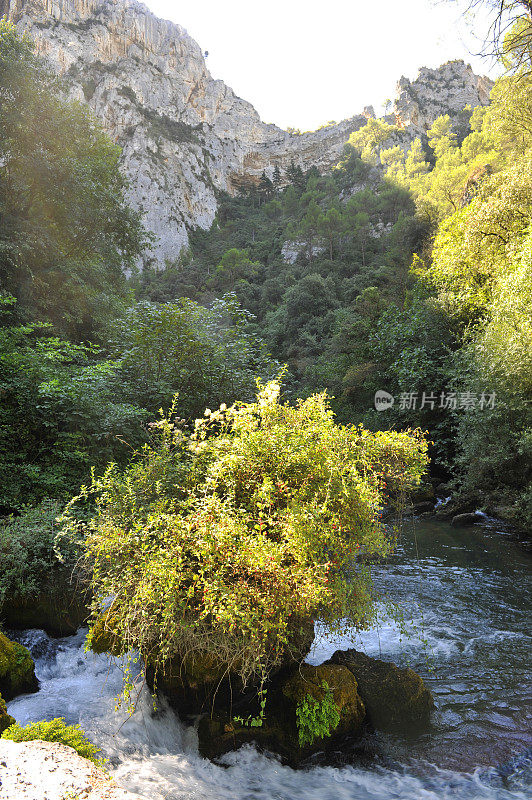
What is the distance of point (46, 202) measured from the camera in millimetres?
13062

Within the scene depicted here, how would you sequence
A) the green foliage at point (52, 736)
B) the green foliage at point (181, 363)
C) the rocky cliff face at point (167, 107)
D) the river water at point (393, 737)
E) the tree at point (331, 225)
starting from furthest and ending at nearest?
the rocky cliff face at point (167, 107) < the tree at point (331, 225) < the green foliage at point (181, 363) < the river water at point (393, 737) < the green foliage at point (52, 736)

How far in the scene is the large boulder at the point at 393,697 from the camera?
4312 mm

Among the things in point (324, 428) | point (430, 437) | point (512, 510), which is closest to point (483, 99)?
point (430, 437)

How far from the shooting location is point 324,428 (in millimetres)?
4336

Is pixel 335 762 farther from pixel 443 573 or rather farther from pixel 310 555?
pixel 443 573

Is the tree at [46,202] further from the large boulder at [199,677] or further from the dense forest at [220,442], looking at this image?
the large boulder at [199,677]

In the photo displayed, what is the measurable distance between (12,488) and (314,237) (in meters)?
44.4

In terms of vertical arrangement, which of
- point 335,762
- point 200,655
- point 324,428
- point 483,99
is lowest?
point 335,762

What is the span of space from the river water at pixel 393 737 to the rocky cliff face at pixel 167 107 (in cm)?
5368

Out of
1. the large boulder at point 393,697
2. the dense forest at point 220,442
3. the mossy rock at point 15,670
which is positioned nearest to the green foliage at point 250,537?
the dense forest at point 220,442

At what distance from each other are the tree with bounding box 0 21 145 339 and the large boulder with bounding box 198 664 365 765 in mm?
10497

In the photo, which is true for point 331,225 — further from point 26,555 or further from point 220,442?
point 26,555

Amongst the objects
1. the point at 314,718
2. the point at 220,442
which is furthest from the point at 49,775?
the point at 220,442

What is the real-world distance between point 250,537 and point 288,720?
1956 mm
